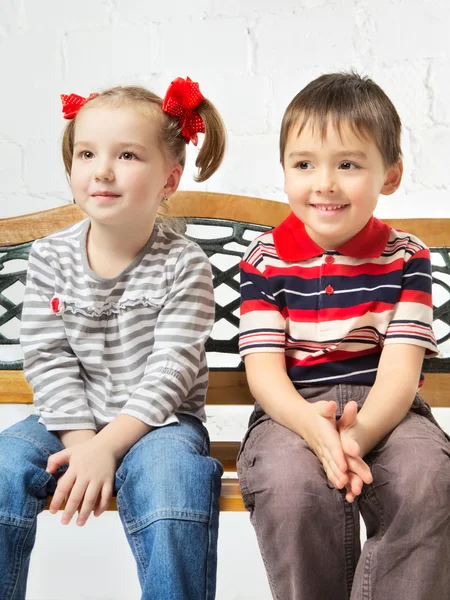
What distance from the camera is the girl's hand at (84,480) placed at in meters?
1.17

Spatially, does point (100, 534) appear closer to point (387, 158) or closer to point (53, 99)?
point (53, 99)

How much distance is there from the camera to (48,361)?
1354 millimetres

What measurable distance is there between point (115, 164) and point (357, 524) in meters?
0.63

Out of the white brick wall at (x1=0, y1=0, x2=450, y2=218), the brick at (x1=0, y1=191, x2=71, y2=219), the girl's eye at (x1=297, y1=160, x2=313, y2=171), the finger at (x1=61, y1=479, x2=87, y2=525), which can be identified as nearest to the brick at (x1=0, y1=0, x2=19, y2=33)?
the white brick wall at (x1=0, y1=0, x2=450, y2=218)

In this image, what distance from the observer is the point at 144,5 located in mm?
1904

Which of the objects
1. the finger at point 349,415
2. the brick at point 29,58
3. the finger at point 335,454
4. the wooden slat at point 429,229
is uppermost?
the brick at point 29,58

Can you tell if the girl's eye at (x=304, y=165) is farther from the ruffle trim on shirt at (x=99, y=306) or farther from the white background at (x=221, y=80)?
the white background at (x=221, y=80)

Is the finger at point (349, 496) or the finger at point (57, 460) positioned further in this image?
the finger at point (57, 460)

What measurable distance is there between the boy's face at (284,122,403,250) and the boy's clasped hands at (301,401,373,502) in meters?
0.28

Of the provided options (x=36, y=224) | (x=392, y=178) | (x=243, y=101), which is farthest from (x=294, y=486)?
(x=243, y=101)

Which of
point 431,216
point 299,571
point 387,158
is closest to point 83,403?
point 299,571

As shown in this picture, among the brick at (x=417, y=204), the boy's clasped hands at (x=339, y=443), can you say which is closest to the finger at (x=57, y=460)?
the boy's clasped hands at (x=339, y=443)

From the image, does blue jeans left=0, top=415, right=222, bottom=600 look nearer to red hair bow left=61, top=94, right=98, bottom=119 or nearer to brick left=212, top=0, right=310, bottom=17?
red hair bow left=61, top=94, right=98, bottom=119

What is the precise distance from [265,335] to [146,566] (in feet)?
1.24
